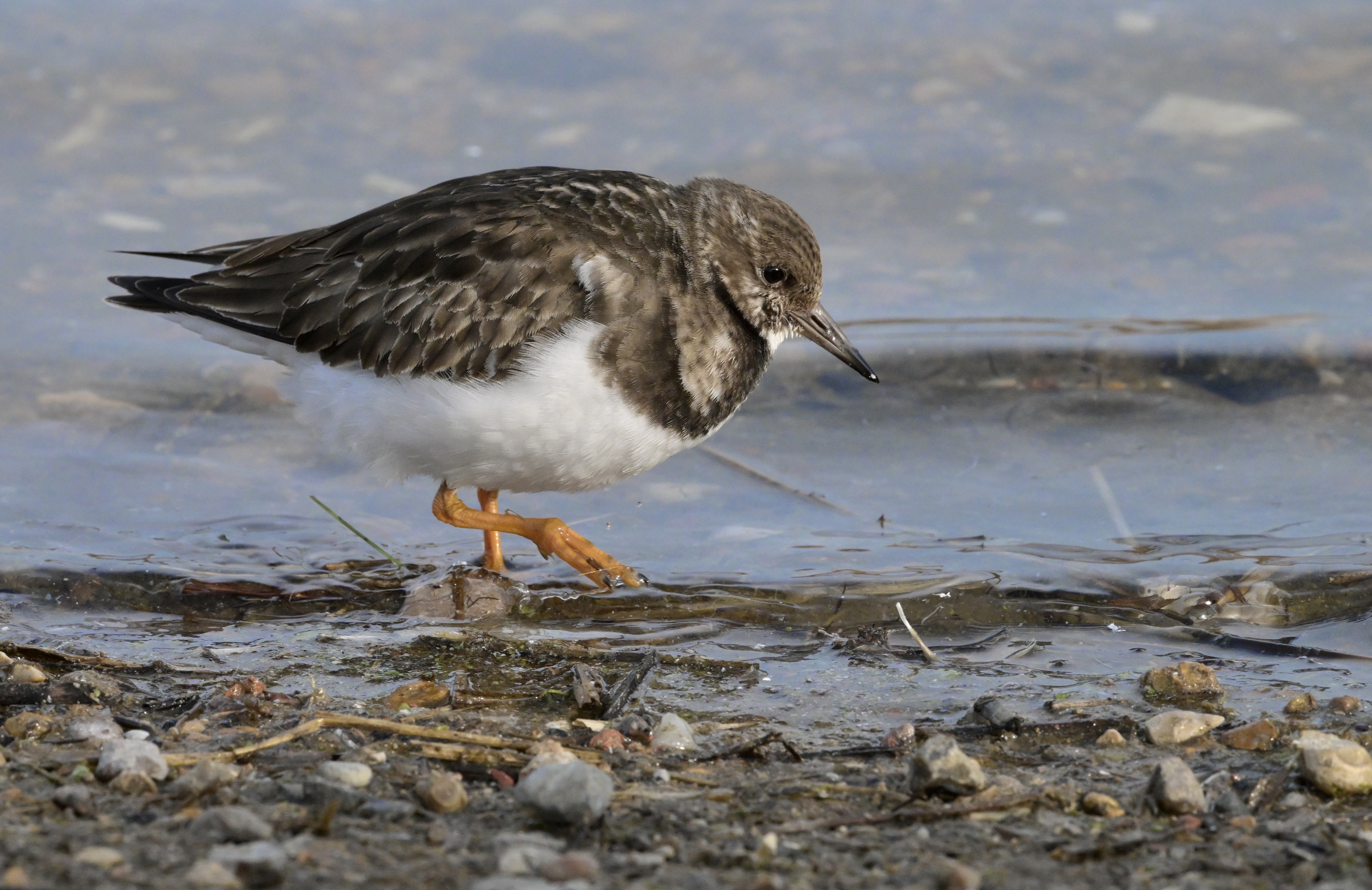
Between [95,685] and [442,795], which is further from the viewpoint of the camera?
[95,685]

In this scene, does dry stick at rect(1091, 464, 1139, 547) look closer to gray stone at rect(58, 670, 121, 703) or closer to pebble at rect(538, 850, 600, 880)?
pebble at rect(538, 850, 600, 880)

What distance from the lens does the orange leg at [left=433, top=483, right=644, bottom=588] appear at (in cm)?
494

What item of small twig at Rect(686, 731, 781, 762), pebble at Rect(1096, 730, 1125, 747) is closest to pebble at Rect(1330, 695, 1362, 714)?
pebble at Rect(1096, 730, 1125, 747)

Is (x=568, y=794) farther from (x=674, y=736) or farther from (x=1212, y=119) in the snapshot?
(x=1212, y=119)

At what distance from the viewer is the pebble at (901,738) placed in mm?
3338

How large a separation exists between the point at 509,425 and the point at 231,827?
205cm

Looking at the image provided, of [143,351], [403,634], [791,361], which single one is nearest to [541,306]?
[403,634]

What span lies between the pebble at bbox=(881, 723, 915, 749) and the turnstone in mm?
1484

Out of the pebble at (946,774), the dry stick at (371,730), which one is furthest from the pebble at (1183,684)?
the dry stick at (371,730)

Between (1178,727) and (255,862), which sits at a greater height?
(1178,727)

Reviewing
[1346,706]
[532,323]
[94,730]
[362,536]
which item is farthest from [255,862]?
[1346,706]

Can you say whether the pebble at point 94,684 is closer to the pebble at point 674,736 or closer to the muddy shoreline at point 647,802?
the muddy shoreline at point 647,802

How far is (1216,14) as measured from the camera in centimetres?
969

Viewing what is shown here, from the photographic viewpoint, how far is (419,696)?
3.76 m
